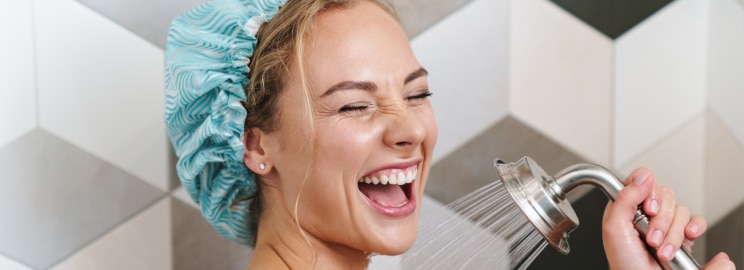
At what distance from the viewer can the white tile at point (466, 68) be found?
1707 mm

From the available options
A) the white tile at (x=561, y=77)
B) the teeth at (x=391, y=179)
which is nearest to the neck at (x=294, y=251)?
the teeth at (x=391, y=179)

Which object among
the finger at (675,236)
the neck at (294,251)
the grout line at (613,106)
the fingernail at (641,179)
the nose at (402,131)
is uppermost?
the fingernail at (641,179)

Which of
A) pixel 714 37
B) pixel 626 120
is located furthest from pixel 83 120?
pixel 714 37

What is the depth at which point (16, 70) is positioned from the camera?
1.40 meters

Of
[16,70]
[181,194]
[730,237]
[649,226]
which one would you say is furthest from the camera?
[730,237]

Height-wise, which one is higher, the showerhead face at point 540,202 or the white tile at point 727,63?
the showerhead face at point 540,202

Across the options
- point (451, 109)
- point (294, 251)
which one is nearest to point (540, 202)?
point (294, 251)

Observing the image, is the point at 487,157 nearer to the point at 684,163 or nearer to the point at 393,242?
the point at 684,163

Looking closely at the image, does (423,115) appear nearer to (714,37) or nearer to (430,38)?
(430,38)

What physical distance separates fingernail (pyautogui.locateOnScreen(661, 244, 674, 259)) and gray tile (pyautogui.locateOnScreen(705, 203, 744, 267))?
2.57 ft

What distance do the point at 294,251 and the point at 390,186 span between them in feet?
0.54

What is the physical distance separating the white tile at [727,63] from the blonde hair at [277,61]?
3.11ft

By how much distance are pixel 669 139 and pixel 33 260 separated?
52.2 inches

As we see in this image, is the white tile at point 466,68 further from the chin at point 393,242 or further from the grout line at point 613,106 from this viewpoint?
the chin at point 393,242
